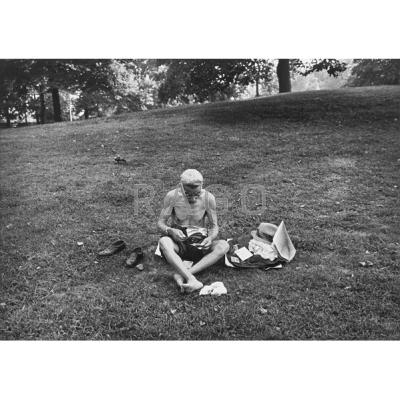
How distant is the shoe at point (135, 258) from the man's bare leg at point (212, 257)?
0.75m

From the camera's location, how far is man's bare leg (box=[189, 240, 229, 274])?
412 cm

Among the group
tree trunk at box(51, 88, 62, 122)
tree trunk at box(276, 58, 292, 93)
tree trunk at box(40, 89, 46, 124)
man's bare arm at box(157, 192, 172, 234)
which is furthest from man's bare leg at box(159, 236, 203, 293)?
tree trunk at box(40, 89, 46, 124)

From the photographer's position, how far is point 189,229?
4410mm

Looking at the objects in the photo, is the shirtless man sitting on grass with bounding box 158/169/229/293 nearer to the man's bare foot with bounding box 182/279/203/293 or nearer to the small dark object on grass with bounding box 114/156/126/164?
the man's bare foot with bounding box 182/279/203/293

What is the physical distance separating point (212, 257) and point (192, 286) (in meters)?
0.51

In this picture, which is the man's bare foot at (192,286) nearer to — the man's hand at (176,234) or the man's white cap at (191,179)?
the man's hand at (176,234)

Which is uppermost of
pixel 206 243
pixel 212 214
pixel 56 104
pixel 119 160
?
pixel 56 104

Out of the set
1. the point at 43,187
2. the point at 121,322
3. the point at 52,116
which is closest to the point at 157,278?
the point at 121,322

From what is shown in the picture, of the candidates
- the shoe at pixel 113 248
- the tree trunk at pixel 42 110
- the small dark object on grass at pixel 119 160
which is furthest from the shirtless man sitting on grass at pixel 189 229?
the tree trunk at pixel 42 110

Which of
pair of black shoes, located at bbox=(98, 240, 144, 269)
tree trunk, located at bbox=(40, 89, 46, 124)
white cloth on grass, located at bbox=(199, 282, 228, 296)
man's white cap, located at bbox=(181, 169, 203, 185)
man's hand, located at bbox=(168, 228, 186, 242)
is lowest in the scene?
white cloth on grass, located at bbox=(199, 282, 228, 296)

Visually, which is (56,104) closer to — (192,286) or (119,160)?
(119,160)

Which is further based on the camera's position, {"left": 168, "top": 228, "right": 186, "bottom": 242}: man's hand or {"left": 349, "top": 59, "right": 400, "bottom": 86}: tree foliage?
{"left": 349, "top": 59, "right": 400, "bottom": 86}: tree foliage

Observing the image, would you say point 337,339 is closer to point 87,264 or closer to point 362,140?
point 87,264

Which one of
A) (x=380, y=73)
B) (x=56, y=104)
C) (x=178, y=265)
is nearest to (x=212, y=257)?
(x=178, y=265)
